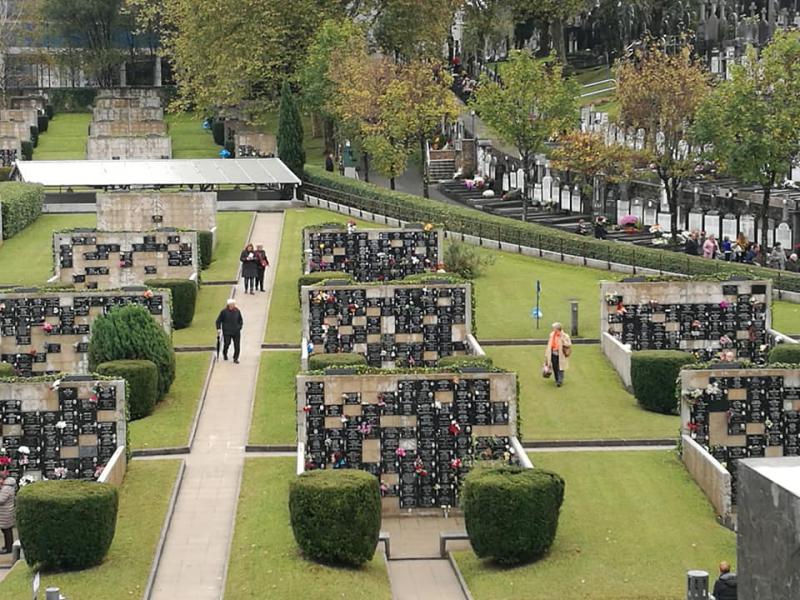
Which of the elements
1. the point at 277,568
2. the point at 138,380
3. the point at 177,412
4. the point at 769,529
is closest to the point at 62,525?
the point at 277,568

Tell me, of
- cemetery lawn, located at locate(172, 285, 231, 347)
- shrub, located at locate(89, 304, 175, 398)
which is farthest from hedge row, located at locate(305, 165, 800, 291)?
shrub, located at locate(89, 304, 175, 398)

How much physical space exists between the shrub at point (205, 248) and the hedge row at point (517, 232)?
7380mm

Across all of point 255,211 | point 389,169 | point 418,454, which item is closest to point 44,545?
point 418,454

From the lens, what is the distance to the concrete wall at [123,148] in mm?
86688

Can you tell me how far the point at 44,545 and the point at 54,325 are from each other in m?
14.7

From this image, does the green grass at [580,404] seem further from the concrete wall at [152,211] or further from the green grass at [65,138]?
the green grass at [65,138]

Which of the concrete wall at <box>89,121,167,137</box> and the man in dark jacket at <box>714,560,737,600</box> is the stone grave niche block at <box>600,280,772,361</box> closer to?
the man in dark jacket at <box>714,560,737,600</box>

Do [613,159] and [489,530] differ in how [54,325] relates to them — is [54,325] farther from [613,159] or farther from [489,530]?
[613,159]

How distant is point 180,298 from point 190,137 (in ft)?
173

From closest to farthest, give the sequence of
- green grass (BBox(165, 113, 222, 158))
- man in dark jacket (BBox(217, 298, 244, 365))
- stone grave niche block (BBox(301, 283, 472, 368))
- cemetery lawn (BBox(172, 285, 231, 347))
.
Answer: stone grave niche block (BBox(301, 283, 472, 368)), man in dark jacket (BBox(217, 298, 244, 365)), cemetery lawn (BBox(172, 285, 231, 347)), green grass (BBox(165, 113, 222, 158))

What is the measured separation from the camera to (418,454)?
3362 centimetres

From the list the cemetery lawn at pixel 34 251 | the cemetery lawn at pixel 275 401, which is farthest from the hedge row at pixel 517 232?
the cemetery lawn at pixel 275 401

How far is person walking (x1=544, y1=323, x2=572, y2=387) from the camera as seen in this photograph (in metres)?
40.4

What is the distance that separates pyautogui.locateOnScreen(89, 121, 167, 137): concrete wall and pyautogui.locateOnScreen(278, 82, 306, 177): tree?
17.2 meters
